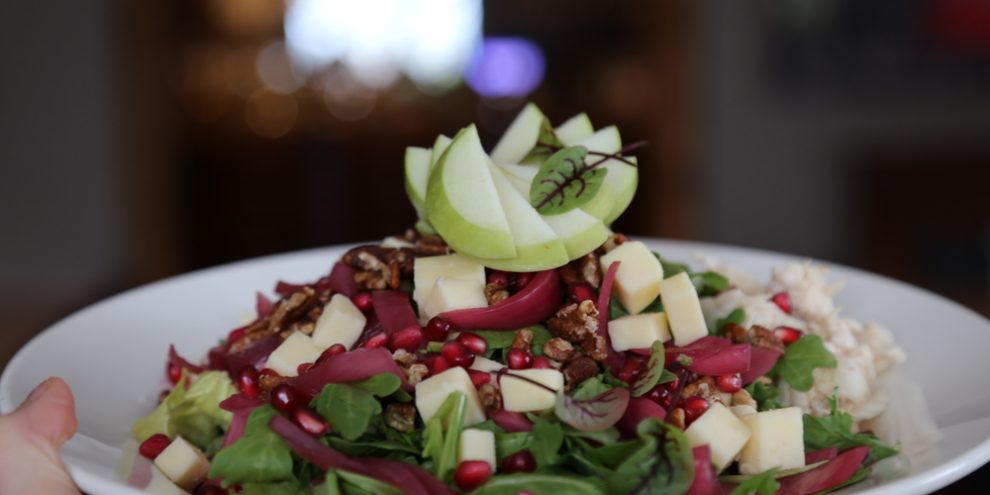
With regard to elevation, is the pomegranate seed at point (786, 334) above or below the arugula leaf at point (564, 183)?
below

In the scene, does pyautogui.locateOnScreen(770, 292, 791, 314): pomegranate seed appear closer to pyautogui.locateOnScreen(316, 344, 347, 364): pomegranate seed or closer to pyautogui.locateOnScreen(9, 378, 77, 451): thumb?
pyautogui.locateOnScreen(316, 344, 347, 364): pomegranate seed

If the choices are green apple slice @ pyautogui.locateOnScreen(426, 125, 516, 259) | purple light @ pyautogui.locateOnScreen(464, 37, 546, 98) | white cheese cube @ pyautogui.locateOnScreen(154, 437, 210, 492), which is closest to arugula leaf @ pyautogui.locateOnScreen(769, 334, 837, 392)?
green apple slice @ pyautogui.locateOnScreen(426, 125, 516, 259)

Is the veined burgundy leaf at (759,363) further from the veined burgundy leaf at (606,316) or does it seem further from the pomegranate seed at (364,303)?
the pomegranate seed at (364,303)

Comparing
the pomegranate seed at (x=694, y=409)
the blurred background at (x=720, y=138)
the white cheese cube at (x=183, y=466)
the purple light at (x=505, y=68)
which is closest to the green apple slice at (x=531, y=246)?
the pomegranate seed at (x=694, y=409)

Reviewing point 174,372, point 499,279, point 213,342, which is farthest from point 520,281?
point 213,342

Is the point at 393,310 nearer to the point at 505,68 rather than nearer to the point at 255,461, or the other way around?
the point at 255,461

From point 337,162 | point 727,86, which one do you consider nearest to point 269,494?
point 727,86

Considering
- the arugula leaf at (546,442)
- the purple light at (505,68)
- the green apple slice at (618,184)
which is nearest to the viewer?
the arugula leaf at (546,442)
